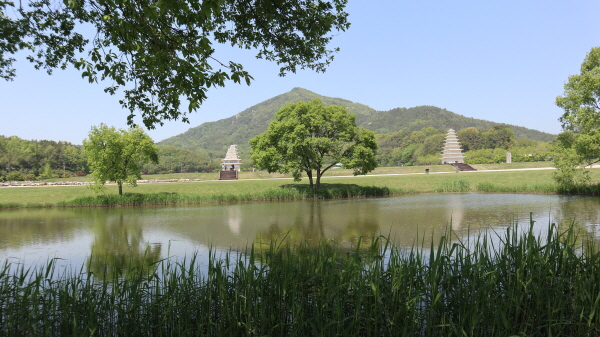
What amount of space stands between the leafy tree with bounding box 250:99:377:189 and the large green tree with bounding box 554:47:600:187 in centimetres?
1275

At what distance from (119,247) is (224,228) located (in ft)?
14.2

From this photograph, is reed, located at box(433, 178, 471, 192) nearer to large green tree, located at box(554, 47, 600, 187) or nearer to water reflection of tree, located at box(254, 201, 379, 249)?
large green tree, located at box(554, 47, 600, 187)

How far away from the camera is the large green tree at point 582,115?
21.5 meters

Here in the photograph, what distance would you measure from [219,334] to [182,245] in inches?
339

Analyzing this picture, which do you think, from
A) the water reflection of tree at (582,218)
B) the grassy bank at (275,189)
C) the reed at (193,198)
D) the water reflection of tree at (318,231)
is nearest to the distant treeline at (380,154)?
the grassy bank at (275,189)

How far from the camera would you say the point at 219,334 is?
381 cm

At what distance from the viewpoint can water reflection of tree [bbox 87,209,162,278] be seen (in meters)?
8.59

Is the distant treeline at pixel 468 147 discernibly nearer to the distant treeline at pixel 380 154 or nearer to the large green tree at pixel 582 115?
the distant treeline at pixel 380 154

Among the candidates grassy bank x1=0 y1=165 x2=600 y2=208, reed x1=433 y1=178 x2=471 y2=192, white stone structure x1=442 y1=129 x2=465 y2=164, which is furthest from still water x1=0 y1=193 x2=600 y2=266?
white stone structure x1=442 y1=129 x2=465 y2=164

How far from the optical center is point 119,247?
1196 cm

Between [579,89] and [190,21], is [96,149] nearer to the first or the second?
[190,21]

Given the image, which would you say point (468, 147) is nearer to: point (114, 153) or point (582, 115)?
point (582, 115)

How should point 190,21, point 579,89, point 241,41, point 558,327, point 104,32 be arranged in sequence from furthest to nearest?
point 579,89
point 241,41
point 104,32
point 190,21
point 558,327

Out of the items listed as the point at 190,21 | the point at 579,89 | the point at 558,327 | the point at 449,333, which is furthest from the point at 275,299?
the point at 579,89
